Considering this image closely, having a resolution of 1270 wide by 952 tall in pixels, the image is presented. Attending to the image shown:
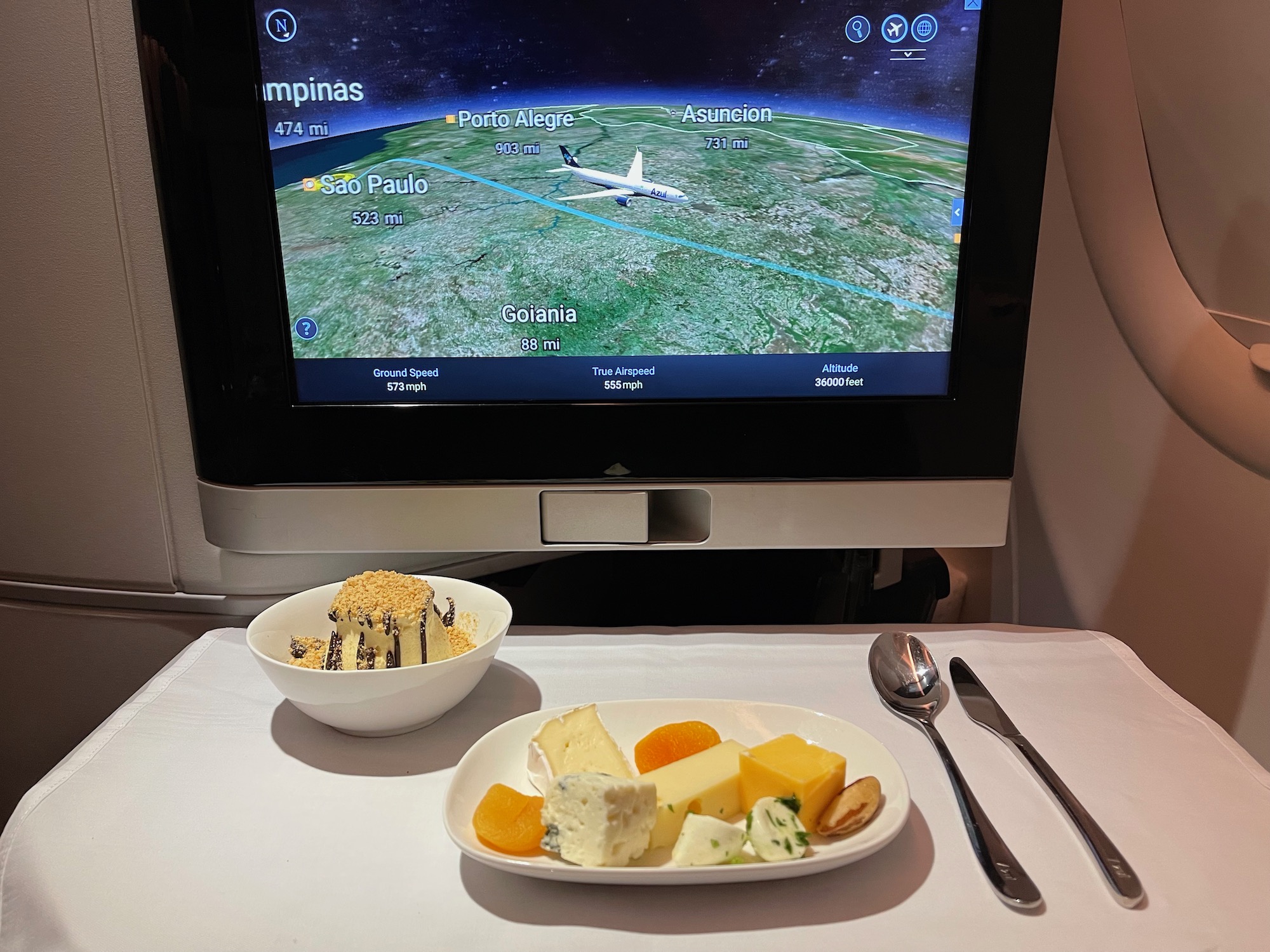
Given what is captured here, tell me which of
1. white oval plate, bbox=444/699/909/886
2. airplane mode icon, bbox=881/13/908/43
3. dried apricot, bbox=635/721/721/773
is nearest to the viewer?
white oval plate, bbox=444/699/909/886

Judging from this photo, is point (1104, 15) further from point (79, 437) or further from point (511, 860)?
point (79, 437)

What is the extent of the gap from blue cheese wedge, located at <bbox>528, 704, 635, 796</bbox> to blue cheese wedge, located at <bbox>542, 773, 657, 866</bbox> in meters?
0.04

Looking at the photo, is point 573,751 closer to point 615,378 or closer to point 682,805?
point 682,805

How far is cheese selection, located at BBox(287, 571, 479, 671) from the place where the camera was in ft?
1.96

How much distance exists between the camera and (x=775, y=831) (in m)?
0.47

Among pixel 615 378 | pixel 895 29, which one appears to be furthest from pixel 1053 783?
pixel 895 29

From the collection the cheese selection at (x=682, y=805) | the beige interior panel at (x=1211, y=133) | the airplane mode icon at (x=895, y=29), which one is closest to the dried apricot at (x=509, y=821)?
the cheese selection at (x=682, y=805)

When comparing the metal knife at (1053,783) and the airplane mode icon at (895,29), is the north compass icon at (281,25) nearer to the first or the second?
the airplane mode icon at (895,29)

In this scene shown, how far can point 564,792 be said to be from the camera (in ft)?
1.51

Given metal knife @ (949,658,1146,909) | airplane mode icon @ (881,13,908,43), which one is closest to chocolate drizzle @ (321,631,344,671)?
metal knife @ (949,658,1146,909)

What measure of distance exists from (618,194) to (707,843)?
19.0 inches

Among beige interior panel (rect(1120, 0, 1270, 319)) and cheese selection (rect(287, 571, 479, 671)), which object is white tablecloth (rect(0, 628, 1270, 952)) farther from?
Result: beige interior panel (rect(1120, 0, 1270, 319))

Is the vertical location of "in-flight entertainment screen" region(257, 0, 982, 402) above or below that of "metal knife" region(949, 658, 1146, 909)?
above

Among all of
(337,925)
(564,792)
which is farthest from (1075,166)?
(337,925)
